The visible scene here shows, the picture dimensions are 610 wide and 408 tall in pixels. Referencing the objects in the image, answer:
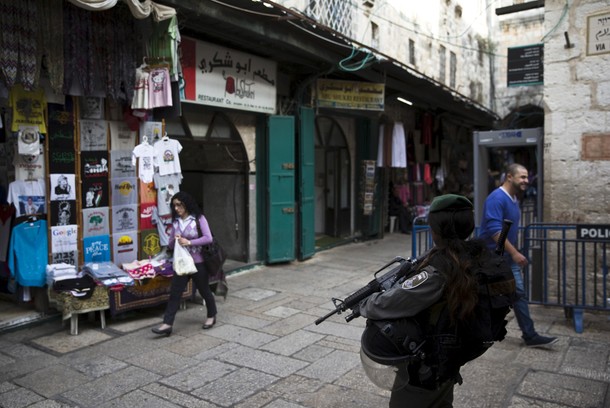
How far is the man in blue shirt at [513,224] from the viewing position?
477cm

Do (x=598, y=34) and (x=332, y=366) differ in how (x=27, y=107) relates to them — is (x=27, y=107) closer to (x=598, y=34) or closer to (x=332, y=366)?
(x=332, y=366)

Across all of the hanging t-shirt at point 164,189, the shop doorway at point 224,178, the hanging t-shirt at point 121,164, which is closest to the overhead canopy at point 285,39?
the shop doorway at point 224,178

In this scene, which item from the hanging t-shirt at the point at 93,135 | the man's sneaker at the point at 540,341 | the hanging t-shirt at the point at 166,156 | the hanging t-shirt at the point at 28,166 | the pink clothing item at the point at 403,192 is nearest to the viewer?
the man's sneaker at the point at 540,341

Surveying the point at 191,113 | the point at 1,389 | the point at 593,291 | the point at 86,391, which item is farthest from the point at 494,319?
the point at 191,113

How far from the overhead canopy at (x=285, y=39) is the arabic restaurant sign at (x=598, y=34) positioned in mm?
3597

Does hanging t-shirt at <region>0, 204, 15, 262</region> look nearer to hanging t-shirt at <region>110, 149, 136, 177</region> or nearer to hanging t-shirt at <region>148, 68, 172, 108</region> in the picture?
hanging t-shirt at <region>110, 149, 136, 177</region>

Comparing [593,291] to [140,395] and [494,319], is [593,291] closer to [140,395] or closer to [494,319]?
[494,319]

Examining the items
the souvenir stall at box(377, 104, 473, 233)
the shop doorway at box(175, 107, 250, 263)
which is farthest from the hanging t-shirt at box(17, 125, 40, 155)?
the souvenir stall at box(377, 104, 473, 233)

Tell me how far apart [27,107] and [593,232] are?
237 inches

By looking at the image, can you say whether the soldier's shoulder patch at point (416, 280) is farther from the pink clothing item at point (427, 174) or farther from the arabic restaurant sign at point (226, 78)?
the pink clothing item at point (427, 174)

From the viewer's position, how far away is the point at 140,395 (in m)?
4.20

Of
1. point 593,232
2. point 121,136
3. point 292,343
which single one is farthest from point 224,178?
point 593,232

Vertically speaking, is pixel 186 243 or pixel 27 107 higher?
pixel 27 107

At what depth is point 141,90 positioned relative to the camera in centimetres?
641
